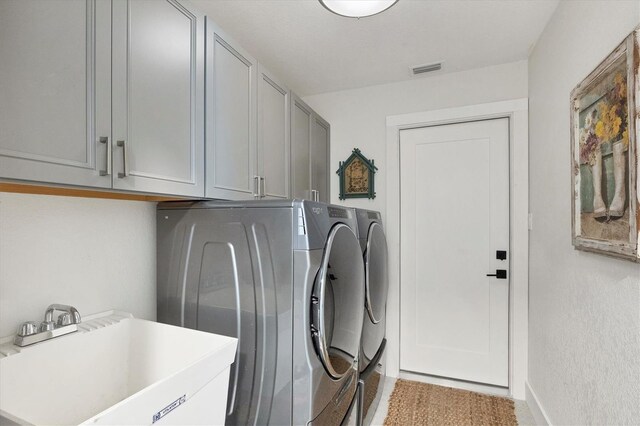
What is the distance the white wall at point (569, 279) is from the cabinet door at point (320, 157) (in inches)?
63.2

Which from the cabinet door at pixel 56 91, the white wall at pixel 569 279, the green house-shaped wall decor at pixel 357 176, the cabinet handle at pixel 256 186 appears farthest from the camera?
the green house-shaped wall decor at pixel 357 176

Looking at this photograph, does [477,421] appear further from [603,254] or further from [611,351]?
[603,254]

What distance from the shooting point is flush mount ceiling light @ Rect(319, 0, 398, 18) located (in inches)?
54.2

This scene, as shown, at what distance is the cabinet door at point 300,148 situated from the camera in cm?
214

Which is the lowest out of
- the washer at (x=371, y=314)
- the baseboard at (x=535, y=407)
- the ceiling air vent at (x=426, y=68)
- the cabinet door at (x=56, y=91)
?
the baseboard at (x=535, y=407)

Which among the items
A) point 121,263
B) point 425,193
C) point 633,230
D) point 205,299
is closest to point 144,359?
point 205,299

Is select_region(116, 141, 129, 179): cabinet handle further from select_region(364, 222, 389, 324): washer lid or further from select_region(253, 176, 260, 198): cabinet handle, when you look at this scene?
select_region(364, 222, 389, 324): washer lid

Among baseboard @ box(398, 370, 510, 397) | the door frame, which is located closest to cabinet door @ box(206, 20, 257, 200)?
the door frame

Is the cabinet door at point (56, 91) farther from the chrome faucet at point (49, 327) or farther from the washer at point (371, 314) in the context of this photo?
the washer at point (371, 314)

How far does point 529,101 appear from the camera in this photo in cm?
227

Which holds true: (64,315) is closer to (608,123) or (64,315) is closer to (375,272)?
(375,272)

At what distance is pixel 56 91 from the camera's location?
812mm

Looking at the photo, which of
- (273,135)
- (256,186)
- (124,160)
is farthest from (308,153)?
(124,160)

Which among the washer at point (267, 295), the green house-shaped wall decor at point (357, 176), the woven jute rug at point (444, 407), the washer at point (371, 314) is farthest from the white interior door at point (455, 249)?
the washer at point (267, 295)
